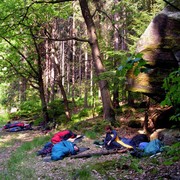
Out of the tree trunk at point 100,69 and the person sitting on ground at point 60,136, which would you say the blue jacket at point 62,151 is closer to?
the person sitting on ground at point 60,136

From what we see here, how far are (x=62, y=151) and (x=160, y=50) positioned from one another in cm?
415

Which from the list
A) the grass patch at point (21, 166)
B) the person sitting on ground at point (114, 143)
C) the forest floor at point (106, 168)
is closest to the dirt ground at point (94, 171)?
the forest floor at point (106, 168)

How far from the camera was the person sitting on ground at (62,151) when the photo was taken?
757 centimetres

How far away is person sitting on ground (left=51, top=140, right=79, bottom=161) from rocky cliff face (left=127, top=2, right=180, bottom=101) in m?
2.64

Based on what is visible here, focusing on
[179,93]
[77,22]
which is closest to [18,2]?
[179,93]

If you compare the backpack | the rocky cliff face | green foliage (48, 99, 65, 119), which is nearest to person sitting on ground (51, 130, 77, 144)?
the rocky cliff face

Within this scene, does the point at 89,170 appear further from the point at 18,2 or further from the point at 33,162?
the point at 18,2

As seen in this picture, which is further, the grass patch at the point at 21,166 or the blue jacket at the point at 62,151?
the blue jacket at the point at 62,151

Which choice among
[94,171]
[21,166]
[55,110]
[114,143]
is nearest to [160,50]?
[114,143]

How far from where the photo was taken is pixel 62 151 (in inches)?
305

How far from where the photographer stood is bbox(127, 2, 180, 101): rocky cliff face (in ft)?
23.8

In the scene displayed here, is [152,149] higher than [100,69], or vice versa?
[100,69]

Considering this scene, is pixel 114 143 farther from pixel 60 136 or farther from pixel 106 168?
pixel 60 136

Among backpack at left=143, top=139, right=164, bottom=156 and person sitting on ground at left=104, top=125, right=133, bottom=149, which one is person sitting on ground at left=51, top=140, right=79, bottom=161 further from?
backpack at left=143, top=139, right=164, bottom=156
